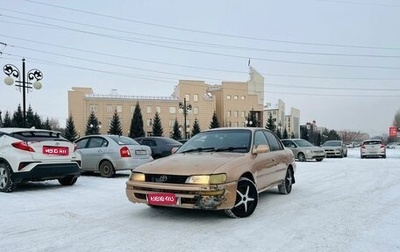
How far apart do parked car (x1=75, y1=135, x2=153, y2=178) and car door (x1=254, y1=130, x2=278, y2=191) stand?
Answer: 561 centimetres

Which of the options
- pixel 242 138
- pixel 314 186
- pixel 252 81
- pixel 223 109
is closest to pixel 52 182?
pixel 242 138

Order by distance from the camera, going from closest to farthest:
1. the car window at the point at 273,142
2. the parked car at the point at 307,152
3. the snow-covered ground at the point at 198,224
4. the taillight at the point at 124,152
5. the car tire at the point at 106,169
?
the snow-covered ground at the point at 198,224 → the car window at the point at 273,142 → the taillight at the point at 124,152 → the car tire at the point at 106,169 → the parked car at the point at 307,152

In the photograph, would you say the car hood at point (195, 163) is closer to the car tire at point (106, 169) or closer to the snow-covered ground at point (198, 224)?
the snow-covered ground at point (198, 224)

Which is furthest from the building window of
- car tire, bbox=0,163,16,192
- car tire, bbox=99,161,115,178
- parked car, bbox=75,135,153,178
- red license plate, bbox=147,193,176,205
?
red license plate, bbox=147,193,176,205

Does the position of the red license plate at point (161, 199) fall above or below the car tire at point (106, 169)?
above

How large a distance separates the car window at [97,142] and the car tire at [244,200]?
7379 millimetres

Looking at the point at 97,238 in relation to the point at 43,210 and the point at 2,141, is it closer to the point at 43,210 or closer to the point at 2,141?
the point at 43,210

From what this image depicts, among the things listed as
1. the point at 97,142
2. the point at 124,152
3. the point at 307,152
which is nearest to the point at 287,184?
the point at 124,152

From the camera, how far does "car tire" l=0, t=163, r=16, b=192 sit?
28.8 feet

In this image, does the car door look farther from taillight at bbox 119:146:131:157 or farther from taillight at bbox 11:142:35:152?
taillight at bbox 119:146:131:157

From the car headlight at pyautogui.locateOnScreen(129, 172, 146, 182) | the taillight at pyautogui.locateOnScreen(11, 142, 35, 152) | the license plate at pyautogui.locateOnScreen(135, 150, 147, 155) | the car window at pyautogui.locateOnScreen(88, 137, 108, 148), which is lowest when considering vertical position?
the license plate at pyautogui.locateOnScreen(135, 150, 147, 155)

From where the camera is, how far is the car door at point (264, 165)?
22.7 ft

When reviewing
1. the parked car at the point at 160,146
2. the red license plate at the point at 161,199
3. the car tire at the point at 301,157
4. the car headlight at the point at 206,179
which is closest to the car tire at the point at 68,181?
the red license plate at the point at 161,199

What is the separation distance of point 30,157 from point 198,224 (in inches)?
195
